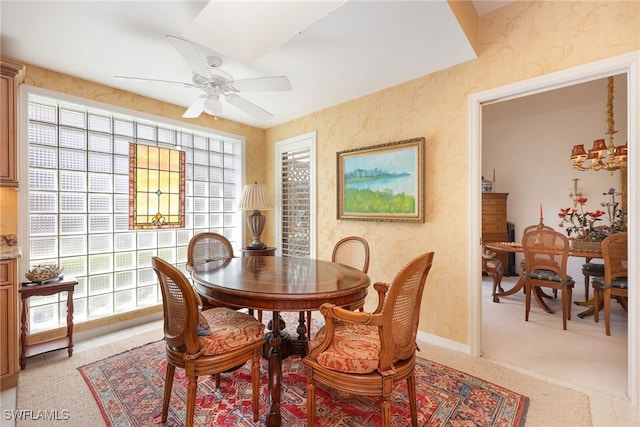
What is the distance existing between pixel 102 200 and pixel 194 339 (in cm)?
237

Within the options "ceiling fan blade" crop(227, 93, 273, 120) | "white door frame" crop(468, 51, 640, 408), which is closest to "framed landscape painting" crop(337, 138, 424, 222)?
"white door frame" crop(468, 51, 640, 408)

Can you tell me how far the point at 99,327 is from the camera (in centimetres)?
298

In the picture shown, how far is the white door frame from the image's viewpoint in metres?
1.87

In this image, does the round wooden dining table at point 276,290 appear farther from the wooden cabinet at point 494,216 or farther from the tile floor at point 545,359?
the wooden cabinet at point 494,216

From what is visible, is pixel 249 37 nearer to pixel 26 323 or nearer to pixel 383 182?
pixel 383 182

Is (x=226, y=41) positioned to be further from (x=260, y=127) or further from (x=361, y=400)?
(x=361, y=400)

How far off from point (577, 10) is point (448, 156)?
1256 millimetres

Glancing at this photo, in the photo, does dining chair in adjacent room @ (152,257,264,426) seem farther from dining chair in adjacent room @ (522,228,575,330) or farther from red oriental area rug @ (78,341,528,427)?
dining chair in adjacent room @ (522,228,575,330)

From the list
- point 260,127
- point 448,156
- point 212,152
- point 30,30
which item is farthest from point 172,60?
point 448,156

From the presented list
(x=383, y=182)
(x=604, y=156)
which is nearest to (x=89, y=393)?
(x=383, y=182)

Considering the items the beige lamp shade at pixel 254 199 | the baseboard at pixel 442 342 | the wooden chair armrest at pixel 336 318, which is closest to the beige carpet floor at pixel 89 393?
the baseboard at pixel 442 342

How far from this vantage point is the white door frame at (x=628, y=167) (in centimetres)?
187

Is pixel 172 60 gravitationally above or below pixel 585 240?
above

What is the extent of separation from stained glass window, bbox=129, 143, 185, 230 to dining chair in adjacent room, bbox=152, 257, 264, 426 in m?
2.04
